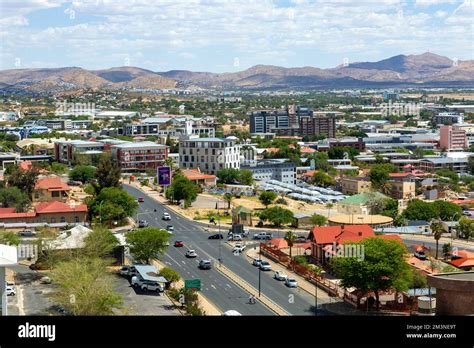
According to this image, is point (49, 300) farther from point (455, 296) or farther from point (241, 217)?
point (241, 217)

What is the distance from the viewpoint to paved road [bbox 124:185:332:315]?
16.6ft

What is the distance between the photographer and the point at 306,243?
749 centimetres

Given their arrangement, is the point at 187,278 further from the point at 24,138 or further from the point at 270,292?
the point at 24,138

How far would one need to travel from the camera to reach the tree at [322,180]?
13.8 m

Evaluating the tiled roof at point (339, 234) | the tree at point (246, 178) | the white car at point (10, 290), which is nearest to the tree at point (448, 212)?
the tiled roof at point (339, 234)

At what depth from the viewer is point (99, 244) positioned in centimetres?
612

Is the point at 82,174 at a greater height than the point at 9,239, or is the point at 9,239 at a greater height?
the point at 9,239

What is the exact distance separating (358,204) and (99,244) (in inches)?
190

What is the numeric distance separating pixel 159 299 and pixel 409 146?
15.9 metres

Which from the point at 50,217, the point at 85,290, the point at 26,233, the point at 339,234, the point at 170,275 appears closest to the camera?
the point at 85,290

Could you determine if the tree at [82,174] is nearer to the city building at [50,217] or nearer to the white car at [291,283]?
the city building at [50,217]

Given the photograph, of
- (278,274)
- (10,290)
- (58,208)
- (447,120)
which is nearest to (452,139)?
(447,120)

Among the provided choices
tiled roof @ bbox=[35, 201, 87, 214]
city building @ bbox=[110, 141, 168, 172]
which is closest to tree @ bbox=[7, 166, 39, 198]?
tiled roof @ bbox=[35, 201, 87, 214]

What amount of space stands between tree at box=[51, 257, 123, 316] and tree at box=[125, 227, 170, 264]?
0.95 metres
